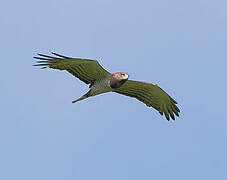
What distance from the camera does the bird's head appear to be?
979 inches

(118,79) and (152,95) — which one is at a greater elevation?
(152,95)

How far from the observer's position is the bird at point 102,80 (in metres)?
24.9

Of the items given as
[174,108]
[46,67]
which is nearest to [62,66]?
[46,67]

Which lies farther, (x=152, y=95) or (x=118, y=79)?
(x=152, y=95)

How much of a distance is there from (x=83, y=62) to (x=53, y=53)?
895 mm

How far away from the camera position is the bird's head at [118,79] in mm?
24870

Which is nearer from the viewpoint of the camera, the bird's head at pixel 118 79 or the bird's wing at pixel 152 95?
the bird's head at pixel 118 79

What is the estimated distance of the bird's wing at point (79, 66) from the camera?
24.9 metres

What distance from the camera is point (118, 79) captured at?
24.9 metres

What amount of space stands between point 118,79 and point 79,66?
1249 mm

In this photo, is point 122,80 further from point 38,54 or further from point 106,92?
point 38,54

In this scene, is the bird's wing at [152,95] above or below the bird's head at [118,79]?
above

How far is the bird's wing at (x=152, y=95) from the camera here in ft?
86.3

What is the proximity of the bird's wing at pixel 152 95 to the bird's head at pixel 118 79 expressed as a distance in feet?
3.39
